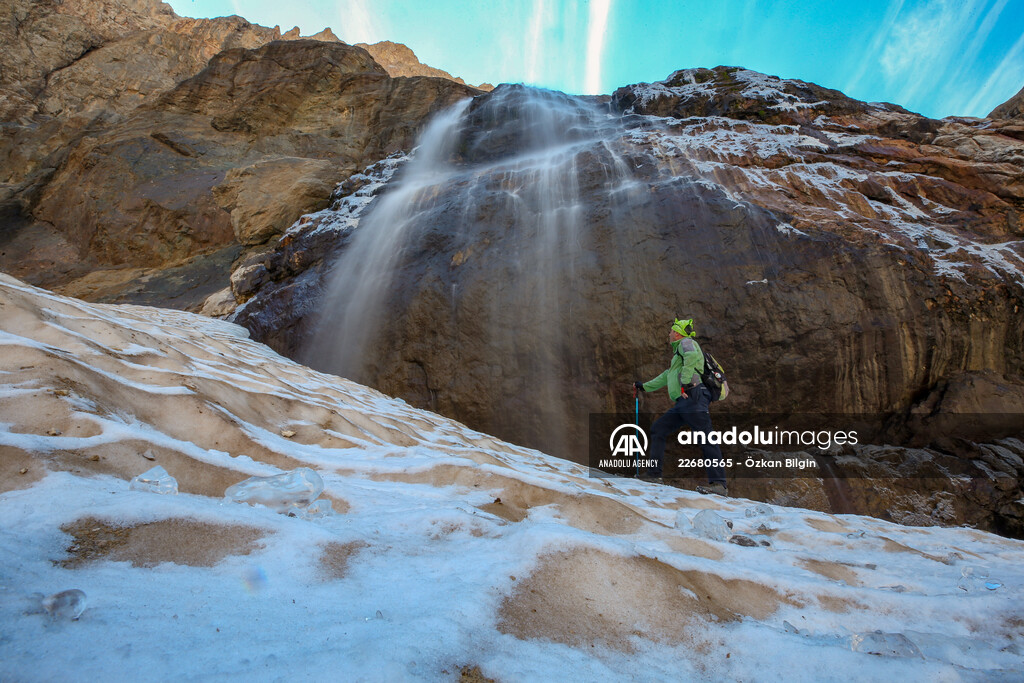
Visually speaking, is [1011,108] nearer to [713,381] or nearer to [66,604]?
[713,381]

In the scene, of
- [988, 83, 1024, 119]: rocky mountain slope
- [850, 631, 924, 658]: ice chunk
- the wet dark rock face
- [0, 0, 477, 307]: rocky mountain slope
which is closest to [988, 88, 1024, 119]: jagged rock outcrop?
[988, 83, 1024, 119]: rocky mountain slope

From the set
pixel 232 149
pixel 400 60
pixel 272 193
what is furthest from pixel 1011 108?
pixel 400 60

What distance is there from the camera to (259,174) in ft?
38.2

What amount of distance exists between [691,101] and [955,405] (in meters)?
7.16

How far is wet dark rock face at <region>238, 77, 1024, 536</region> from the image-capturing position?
565 cm

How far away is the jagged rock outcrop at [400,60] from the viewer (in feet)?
111

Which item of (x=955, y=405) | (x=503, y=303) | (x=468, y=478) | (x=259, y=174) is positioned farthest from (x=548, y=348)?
(x=259, y=174)

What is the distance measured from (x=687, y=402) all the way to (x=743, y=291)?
1962mm

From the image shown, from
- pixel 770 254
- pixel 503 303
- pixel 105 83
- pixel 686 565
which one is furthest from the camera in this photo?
pixel 105 83

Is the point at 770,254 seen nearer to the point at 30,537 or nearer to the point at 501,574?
the point at 501,574

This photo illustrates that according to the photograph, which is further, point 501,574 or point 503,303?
point 503,303

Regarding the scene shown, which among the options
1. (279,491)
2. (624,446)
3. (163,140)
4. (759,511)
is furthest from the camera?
(163,140)

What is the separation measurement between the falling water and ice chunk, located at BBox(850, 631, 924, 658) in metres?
4.68

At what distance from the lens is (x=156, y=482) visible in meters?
1.42
